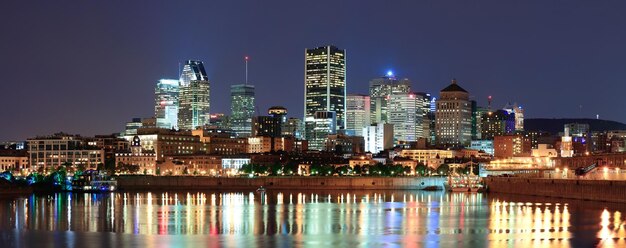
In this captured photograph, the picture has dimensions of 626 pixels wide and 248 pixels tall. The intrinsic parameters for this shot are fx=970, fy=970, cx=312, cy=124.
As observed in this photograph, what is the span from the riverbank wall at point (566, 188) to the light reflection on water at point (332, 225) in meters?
10.1

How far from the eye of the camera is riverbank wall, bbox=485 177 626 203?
4377 inches

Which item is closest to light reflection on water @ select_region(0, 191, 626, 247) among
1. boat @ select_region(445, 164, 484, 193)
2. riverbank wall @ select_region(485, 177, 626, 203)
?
riverbank wall @ select_region(485, 177, 626, 203)

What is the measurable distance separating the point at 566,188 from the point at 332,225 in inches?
2531

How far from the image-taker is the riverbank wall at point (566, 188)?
111175 millimetres

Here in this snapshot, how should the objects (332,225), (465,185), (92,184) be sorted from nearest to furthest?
(332,225)
(465,185)
(92,184)

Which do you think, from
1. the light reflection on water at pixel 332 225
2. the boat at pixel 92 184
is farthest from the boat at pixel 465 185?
the light reflection on water at pixel 332 225

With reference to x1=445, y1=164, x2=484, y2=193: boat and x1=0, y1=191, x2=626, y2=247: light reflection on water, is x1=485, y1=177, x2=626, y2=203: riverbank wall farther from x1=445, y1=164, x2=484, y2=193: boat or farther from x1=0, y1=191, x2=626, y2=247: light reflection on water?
x1=0, y1=191, x2=626, y2=247: light reflection on water

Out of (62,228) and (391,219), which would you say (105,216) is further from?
(391,219)

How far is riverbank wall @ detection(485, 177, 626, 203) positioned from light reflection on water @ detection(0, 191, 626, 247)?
33.3ft

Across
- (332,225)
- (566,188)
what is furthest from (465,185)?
(332,225)

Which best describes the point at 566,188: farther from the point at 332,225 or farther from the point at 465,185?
the point at 332,225

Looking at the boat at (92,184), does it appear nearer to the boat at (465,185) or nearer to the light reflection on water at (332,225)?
the boat at (465,185)

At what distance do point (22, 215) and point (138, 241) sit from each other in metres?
32.8

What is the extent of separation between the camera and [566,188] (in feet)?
427
